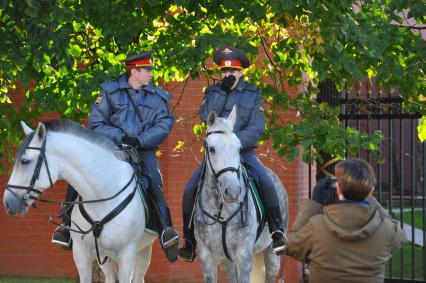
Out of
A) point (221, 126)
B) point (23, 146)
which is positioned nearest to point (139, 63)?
point (221, 126)

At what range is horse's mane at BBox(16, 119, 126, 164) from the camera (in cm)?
723

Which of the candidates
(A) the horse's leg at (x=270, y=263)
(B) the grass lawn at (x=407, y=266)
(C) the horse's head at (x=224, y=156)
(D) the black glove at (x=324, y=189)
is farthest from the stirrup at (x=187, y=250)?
(B) the grass lawn at (x=407, y=266)

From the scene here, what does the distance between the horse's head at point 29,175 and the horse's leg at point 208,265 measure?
1.50 m

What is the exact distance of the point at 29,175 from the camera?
6.98 metres

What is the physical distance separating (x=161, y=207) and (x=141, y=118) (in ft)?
2.68

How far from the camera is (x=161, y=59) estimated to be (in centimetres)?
908

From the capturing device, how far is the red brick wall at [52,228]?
1229 cm

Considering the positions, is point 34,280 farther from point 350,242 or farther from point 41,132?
point 350,242

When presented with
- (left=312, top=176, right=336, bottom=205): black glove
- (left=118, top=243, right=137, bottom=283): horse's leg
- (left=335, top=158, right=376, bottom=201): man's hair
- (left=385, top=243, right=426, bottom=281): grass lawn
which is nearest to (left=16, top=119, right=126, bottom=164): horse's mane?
(left=118, top=243, right=137, bottom=283): horse's leg

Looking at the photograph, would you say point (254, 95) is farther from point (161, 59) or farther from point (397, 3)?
point (397, 3)

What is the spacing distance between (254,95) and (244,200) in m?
0.98

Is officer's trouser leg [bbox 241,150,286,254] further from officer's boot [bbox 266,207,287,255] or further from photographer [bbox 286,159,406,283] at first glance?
photographer [bbox 286,159,406,283]

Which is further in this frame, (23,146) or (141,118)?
(141,118)

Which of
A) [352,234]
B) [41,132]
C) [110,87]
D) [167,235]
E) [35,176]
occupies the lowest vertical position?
[167,235]
